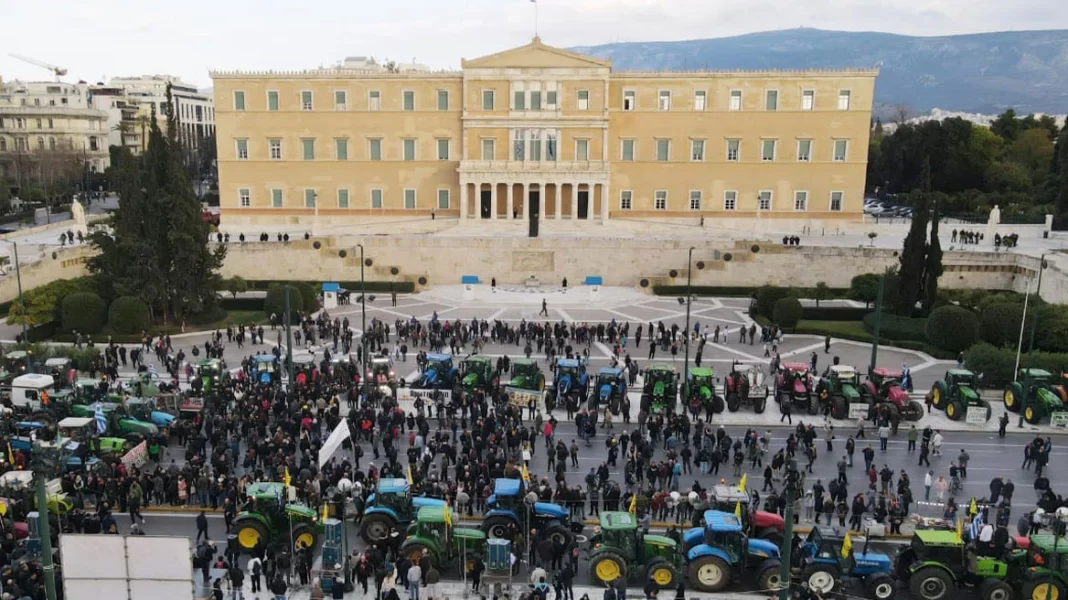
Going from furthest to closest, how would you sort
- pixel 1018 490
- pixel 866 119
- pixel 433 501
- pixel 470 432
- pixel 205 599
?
pixel 866 119 < pixel 470 432 < pixel 1018 490 < pixel 433 501 < pixel 205 599

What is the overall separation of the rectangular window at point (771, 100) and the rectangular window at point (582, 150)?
12.7 metres

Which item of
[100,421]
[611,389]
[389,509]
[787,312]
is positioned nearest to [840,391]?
[611,389]

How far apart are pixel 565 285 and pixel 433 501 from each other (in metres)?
33.6

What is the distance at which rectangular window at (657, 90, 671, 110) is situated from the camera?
6047 centimetres

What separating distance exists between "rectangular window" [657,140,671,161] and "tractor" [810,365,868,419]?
35.2 m

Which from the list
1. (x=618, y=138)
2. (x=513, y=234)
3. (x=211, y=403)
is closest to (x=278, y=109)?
(x=513, y=234)

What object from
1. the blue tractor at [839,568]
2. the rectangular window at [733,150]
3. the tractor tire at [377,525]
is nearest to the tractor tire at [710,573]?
the blue tractor at [839,568]

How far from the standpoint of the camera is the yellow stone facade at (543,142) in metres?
59.5

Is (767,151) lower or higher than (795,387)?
higher

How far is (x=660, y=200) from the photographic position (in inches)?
2451

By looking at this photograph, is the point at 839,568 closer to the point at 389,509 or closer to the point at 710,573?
the point at 710,573

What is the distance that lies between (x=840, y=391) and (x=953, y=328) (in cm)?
1033

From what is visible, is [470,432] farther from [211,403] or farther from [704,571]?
[704,571]

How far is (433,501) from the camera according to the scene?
17578 millimetres
